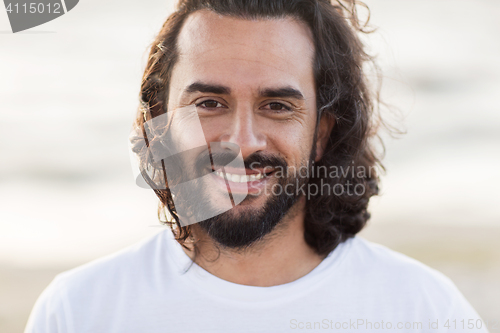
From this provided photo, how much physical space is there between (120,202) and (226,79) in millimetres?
5731

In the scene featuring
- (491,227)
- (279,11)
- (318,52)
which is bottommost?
(491,227)

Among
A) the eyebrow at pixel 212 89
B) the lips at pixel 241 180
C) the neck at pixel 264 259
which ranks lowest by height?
the neck at pixel 264 259

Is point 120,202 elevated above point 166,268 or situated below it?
below

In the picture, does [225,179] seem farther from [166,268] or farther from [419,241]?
[419,241]

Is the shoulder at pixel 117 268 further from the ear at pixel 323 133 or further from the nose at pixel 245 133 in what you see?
the ear at pixel 323 133

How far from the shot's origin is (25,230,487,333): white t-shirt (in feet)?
8.92

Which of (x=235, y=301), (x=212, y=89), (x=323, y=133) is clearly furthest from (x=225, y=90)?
(x=235, y=301)

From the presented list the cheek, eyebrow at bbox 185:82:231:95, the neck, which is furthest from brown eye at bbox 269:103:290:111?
the neck

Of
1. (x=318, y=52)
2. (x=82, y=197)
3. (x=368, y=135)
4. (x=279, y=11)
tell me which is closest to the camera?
(x=279, y=11)

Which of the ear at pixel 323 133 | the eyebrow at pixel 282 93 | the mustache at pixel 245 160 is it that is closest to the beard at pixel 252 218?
the mustache at pixel 245 160

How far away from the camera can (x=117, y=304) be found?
9.13 ft

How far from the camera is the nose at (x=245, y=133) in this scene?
9.06 feet

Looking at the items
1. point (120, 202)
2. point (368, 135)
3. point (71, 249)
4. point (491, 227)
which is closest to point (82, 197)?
point (120, 202)

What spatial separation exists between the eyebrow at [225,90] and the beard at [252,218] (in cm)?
37
